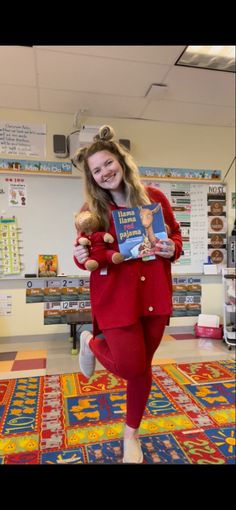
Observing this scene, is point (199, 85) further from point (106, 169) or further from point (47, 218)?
point (106, 169)

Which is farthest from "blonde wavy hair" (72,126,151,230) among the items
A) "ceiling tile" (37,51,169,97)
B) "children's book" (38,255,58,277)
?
"children's book" (38,255,58,277)

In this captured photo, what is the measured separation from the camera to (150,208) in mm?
895

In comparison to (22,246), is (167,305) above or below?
below

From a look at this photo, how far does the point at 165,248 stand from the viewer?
2.97 feet

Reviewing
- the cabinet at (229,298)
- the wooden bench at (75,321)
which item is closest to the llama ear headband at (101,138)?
the wooden bench at (75,321)

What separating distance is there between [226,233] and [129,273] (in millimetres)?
2489

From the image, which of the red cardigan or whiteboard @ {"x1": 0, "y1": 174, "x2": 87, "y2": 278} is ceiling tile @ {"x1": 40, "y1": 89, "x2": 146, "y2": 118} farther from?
the red cardigan

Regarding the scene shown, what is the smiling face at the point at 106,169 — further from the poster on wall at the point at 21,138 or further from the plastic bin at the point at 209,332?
the plastic bin at the point at 209,332

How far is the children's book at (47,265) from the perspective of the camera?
2646 millimetres

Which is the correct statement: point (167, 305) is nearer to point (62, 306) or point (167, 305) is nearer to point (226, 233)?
point (62, 306)

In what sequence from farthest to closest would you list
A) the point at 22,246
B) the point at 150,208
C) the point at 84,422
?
the point at 22,246 < the point at 84,422 < the point at 150,208

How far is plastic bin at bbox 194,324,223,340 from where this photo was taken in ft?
9.42

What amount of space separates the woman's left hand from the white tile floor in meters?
1.42
